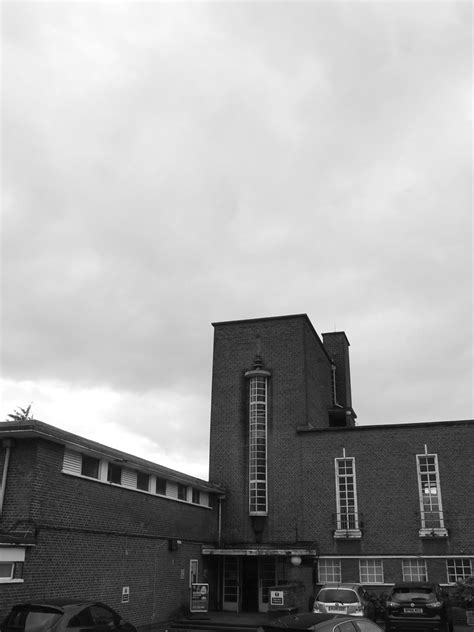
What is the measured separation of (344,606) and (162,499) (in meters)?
7.29

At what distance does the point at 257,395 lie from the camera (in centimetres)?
2892

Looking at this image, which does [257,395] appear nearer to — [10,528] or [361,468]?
[361,468]

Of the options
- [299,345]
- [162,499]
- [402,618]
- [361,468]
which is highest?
[299,345]

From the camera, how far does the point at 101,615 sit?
489 inches

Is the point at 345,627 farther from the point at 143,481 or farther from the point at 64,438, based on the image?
the point at 143,481

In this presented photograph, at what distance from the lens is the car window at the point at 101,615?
12180mm

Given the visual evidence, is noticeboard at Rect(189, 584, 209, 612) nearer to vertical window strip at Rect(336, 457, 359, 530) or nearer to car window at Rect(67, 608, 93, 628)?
vertical window strip at Rect(336, 457, 359, 530)

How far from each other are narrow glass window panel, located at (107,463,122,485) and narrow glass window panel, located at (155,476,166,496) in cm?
267

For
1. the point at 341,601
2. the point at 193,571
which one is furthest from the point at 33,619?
the point at 193,571

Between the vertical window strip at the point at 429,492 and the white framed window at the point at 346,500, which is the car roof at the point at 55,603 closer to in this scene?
the white framed window at the point at 346,500

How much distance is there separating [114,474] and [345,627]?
35.5 feet

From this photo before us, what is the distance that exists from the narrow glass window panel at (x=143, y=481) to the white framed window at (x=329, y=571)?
890 cm

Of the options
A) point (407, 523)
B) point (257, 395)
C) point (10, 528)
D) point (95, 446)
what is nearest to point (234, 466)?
point (257, 395)

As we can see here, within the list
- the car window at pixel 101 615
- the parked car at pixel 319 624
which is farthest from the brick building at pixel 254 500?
the parked car at pixel 319 624
